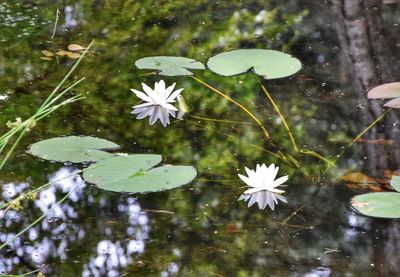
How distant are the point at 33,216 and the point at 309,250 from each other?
0.70 meters

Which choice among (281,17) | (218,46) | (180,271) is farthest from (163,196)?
(281,17)

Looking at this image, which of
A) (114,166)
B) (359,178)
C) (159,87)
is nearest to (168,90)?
(159,87)

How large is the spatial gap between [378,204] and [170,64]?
1.06 metres

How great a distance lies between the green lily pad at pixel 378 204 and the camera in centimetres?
185

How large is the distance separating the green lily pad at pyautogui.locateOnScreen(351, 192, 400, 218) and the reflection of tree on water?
55 centimetres

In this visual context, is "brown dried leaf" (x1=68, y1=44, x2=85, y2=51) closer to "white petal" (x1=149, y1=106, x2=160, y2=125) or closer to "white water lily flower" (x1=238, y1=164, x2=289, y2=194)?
"white petal" (x1=149, y1=106, x2=160, y2=125)

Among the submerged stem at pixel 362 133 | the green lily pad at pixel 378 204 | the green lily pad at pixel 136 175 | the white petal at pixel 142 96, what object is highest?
the green lily pad at pixel 378 204

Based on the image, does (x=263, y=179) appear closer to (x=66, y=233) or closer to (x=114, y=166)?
(x=114, y=166)

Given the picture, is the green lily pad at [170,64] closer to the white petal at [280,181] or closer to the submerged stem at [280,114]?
the submerged stem at [280,114]

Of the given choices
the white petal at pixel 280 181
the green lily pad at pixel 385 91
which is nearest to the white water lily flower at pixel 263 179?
the white petal at pixel 280 181

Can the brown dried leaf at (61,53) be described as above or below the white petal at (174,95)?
below

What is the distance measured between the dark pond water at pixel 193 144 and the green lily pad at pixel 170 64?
0.11 feet

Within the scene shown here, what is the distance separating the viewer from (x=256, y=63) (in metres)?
2.64

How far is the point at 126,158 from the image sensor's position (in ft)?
6.65
